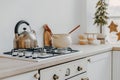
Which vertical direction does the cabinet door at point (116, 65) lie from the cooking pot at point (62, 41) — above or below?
below

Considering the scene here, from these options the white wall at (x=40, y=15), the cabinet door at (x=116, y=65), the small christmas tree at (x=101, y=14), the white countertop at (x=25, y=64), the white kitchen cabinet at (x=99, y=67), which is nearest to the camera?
the white countertop at (x=25, y=64)

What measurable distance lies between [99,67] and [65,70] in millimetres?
807

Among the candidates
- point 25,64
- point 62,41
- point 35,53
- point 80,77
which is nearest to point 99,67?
point 80,77

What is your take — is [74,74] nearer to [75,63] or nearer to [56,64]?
[75,63]

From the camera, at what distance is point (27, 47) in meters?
2.06

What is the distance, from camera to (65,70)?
1.81 meters

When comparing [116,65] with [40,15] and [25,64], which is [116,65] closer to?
[40,15]

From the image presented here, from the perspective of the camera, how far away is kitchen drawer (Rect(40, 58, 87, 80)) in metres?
1.61

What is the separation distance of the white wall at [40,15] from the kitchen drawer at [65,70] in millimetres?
607

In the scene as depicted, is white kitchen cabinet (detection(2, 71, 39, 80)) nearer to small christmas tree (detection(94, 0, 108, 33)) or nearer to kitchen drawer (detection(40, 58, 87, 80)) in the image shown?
kitchen drawer (detection(40, 58, 87, 80))

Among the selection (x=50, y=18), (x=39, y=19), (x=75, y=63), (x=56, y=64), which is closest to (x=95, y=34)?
(x=50, y=18)

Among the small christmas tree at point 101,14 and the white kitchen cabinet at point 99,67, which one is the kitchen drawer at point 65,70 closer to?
the white kitchen cabinet at point 99,67

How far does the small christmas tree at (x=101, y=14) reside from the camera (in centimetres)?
317

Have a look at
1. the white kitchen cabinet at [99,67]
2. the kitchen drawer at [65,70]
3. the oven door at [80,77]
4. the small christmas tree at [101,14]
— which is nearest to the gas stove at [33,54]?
the kitchen drawer at [65,70]
